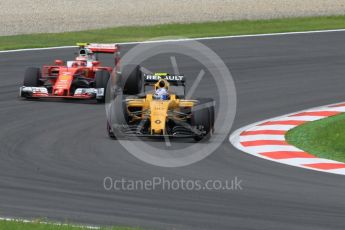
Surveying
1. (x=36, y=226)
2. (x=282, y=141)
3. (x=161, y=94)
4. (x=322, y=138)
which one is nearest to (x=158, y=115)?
(x=161, y=94)

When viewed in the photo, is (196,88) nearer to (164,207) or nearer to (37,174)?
(37,174)

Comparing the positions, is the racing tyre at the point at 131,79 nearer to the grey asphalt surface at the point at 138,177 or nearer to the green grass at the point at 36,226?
the grey asphalt surface at the point at 138,177

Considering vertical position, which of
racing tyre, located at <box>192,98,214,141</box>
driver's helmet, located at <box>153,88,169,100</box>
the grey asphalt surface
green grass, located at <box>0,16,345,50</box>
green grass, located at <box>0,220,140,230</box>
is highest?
green grass, located at <box>0,16,345,50</box>

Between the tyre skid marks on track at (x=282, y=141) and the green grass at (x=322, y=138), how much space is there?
0.16 m

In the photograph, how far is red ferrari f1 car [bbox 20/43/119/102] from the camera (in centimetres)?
2084

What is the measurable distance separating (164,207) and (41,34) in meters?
21.5

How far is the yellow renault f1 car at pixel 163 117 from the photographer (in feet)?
55.1

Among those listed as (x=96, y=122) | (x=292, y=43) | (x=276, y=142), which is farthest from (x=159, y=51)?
(x=276, y=142)

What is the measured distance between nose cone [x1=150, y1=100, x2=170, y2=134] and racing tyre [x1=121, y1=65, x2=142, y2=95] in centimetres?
459

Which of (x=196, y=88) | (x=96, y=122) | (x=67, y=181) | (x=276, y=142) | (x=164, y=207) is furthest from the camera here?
(x=196, y=88)

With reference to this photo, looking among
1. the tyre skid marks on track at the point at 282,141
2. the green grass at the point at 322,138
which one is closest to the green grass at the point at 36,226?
the tyre skid marks on track at the point at 282,141

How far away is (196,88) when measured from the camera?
75.6 ft

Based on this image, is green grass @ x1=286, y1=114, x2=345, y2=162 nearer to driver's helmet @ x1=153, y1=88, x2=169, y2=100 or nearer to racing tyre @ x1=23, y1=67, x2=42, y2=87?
driver's helmet @ x1=153, y1=88, x2=169, y2=100

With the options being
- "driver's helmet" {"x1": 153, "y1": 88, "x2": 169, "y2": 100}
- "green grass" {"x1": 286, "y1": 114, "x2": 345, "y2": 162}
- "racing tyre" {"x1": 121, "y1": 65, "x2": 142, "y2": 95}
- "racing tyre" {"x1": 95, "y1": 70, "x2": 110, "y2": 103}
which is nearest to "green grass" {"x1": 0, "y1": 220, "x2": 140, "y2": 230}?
"green grass" {"x1": 286, "y1": 114, "x2": 345, "y2": 162}
